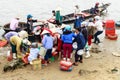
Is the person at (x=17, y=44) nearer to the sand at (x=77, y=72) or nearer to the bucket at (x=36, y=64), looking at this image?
the sand at (x=77, y=72)

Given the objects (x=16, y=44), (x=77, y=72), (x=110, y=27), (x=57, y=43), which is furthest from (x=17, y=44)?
(x=110, y=27)

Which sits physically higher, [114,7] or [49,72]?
[114,7]

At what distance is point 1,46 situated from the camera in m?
16.4

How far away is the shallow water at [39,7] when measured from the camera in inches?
1115

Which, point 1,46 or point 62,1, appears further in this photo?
point 62,1

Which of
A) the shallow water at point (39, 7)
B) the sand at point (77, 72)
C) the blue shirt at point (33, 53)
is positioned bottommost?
the sand at point (77, 72)

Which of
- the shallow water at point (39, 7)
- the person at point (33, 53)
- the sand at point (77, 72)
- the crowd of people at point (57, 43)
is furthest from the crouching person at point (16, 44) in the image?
the shallow water at point (39, 7)

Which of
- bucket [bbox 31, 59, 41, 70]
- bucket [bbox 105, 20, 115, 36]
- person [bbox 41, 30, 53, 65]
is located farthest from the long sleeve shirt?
bucket [bbox 105, 20, 115, 36]

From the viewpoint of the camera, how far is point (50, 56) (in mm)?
13289

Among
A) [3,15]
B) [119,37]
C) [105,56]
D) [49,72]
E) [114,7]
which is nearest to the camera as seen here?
[49,72]

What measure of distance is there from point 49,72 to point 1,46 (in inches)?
194

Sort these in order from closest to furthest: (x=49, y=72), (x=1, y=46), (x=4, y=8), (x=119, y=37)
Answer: (x=49, y=72) → (x=1, y=46) → (x=119, y=37) → (x=4, y=8)

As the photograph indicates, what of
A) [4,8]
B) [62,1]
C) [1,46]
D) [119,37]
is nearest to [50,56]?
[1,46]

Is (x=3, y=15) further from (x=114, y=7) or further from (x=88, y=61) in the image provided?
(x=88, y=61)
